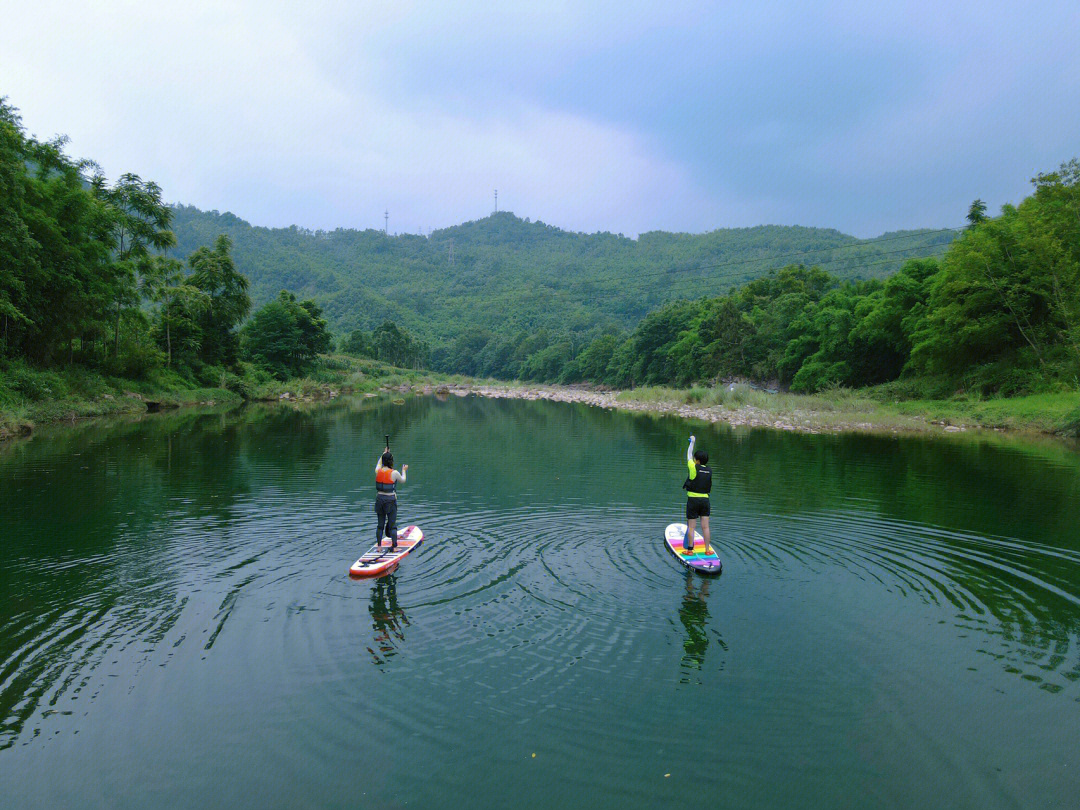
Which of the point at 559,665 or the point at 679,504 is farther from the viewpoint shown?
the point at 679,504

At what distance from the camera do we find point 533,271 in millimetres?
178000

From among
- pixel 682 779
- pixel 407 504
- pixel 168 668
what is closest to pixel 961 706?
pixel 682 779

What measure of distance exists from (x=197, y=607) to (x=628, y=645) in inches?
204

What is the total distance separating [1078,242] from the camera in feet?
105

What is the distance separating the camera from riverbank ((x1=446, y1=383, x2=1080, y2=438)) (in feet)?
95.8

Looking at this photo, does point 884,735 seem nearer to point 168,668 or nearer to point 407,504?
point 168,668

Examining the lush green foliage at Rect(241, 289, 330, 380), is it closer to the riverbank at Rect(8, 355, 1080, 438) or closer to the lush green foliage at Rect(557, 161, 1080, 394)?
the riverbank at Rect(8, 355, 1080, 438)

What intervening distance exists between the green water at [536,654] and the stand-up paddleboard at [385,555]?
24 centimetres

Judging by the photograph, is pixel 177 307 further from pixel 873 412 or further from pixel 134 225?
pixel 873 412

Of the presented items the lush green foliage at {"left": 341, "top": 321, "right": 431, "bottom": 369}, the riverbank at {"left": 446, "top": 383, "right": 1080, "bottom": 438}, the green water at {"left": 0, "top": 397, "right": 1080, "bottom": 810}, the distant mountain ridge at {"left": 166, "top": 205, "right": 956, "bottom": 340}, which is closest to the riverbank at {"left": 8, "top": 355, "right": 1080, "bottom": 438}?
the riverbank at {"left": 446, "top": 383, "right": 1080, "bottom": 438}

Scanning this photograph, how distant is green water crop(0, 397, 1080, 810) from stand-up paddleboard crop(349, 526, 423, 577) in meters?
0.24

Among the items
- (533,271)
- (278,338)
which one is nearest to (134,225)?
(278,338)

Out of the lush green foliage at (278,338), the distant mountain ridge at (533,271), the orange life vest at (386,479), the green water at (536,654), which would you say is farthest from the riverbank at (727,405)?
the distant mountain ridge at (533,271)

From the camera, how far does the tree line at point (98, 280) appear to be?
27094mm
